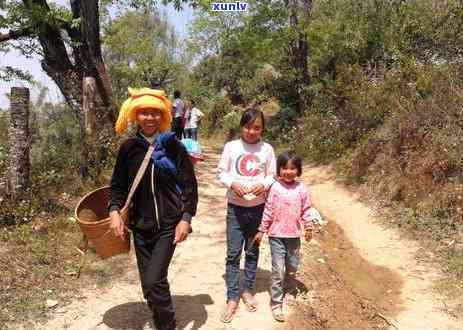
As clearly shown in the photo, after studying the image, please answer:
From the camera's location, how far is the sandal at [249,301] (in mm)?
4219

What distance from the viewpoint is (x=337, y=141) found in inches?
420

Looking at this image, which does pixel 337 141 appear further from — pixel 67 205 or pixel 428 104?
pixel 67 205

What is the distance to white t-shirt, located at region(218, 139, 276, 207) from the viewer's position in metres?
3.91

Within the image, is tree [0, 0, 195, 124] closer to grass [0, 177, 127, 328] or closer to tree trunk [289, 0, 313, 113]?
grass [0, 177, 127, 328]

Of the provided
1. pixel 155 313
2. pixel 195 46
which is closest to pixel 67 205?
pixel 155 313

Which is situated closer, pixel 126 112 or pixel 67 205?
pixel 126 112

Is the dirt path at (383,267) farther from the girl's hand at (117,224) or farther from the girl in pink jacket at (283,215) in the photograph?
the girl's hand at (117,224)

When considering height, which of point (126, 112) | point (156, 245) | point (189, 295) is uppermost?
point (126, 112)

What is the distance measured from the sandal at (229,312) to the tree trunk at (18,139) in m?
3.47

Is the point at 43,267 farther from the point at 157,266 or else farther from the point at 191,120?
the point at 191,120

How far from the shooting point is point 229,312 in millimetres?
4082

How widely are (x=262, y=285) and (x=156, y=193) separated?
1967mm

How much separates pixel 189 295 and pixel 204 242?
1.58 metres

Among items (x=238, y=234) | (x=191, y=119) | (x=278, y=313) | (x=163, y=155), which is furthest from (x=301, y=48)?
(x=163, y=155)
